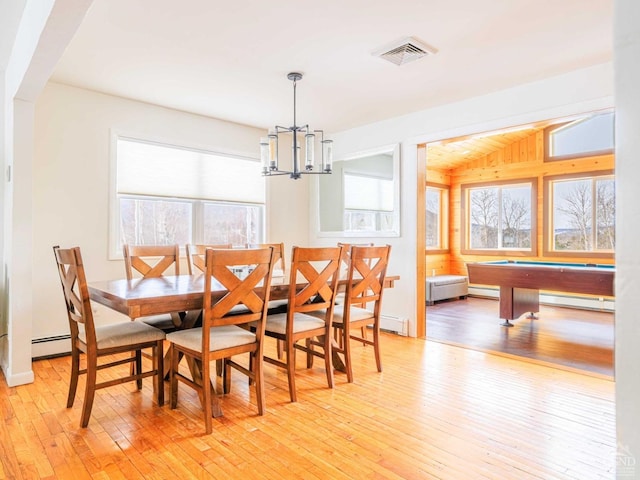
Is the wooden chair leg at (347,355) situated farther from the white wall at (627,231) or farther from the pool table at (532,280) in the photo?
the pool table at (532,280)

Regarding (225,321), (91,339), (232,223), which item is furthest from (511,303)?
(91,339)

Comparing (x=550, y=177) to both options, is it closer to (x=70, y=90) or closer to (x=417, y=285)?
(x=417, y=285)

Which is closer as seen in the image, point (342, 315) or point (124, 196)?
point (342, 315)

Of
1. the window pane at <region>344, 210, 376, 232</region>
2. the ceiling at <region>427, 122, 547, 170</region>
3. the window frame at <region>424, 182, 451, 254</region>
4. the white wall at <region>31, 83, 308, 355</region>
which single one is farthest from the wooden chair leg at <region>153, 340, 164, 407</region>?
the window frame at <region>424, 182, 451, 254</region>

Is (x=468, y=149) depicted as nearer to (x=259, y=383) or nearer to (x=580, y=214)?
(x=580, y=214)

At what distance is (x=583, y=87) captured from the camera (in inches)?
131

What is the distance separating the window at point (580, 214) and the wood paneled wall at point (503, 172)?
13 cm

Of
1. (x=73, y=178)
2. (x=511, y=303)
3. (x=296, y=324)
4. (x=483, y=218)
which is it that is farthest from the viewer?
(x=483, y=218)

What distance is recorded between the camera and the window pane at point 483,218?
25.2 ft

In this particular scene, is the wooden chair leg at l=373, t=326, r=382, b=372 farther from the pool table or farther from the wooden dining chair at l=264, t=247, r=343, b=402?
Answer: the pool table

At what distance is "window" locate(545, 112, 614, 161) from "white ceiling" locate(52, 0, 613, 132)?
377cm

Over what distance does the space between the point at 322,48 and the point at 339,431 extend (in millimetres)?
2636

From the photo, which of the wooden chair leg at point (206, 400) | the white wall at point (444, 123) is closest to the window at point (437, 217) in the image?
the white wall at point (444, 123)

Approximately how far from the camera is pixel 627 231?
56 centimetres
